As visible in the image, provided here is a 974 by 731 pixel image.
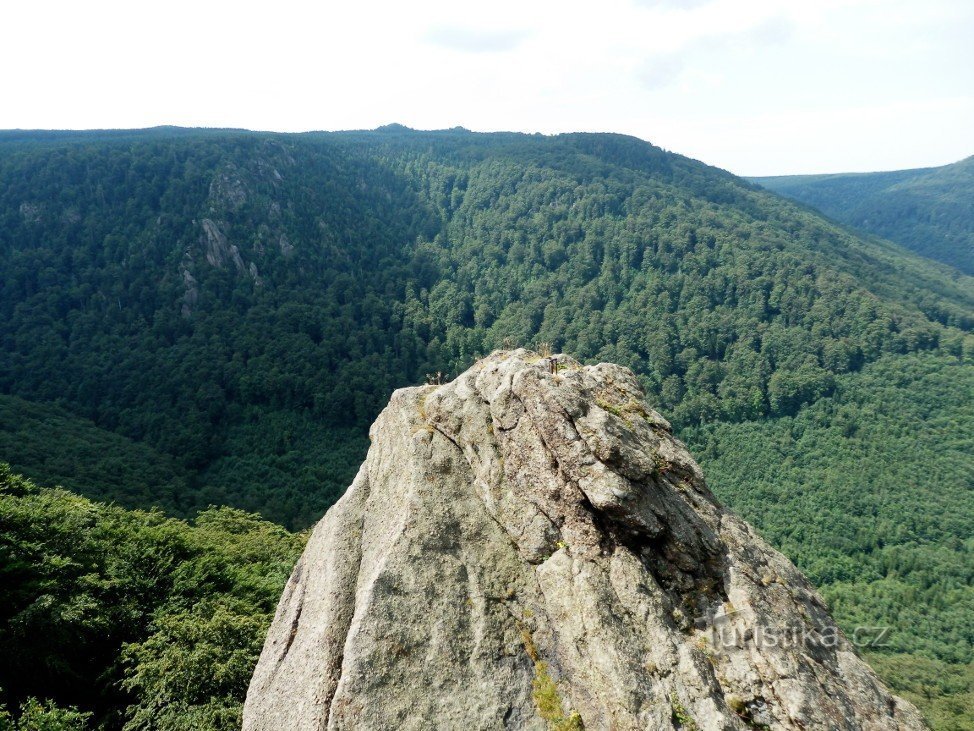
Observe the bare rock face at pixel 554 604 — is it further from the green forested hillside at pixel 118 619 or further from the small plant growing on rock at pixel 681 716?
the green forested hillside at pixel 118 619

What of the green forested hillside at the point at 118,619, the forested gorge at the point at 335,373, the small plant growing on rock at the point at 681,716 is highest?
the small plant growing on rock at the point at 681,716

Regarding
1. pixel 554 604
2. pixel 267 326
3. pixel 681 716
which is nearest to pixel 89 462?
pixel 267 326

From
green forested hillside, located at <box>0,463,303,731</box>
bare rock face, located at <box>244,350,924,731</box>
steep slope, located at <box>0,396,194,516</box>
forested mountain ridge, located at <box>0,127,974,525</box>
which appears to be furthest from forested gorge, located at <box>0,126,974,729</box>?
bare rock face, located at <box>244,350,924,731</box>

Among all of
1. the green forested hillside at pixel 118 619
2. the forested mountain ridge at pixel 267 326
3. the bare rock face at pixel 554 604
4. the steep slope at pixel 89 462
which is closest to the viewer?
the bare rock face at pixel 554 604

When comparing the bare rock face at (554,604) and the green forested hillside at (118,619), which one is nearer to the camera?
the bare rock face at (554,604)

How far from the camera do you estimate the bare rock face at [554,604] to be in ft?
44.4

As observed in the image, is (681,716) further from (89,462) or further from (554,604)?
(89,462)

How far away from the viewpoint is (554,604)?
15406 mm

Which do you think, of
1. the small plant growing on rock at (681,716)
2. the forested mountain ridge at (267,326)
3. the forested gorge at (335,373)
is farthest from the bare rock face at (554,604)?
the forested mountain ridge at (267,326)

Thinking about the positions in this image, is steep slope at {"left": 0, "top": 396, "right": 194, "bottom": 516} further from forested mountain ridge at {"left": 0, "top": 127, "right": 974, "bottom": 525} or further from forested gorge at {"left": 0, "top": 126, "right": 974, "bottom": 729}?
forested mountain ridge at {"left": 0, "top": 127, "right": 974, "bottom": 525}

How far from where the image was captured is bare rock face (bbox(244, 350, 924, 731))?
13539mm

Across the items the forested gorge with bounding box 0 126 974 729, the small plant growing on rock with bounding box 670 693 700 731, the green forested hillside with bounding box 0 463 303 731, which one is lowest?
the forested gorge with bounding box 0 126 974 729

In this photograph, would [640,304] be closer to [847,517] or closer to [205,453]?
[847,517]

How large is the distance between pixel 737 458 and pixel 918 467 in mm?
37517
